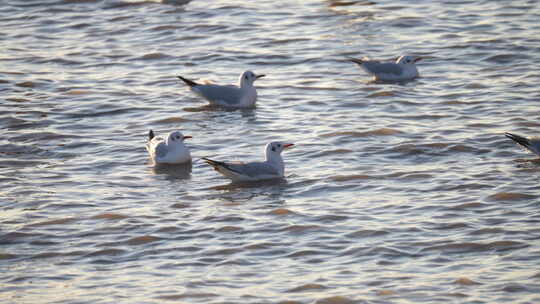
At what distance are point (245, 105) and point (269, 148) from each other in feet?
10.3

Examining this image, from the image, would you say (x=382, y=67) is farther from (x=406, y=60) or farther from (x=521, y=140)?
(x=521, y=140)

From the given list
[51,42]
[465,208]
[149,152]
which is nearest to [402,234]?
[465,208]

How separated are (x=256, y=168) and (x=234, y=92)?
133 inches

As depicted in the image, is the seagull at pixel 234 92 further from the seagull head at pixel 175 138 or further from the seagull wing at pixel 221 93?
the seagull head at pixel 175 138

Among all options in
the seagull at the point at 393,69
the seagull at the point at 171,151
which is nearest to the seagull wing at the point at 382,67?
the seagull at the point at 393,69

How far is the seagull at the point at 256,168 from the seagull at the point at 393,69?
4.26 m

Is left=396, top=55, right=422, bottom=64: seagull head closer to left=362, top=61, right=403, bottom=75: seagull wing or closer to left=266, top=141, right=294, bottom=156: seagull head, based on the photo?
left=362, top=61, right=403, bottom=75: seagull wing

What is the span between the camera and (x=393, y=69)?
15820mm

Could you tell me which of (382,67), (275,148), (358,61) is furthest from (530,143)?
(358,61)

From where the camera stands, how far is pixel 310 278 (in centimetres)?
908

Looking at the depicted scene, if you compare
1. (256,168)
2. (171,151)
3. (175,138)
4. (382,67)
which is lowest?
(256,168)

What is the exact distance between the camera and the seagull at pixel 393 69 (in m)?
15.8

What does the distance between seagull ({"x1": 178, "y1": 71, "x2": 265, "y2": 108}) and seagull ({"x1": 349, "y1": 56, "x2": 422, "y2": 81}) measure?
5.91 ft

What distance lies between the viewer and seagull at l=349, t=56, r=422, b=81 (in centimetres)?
1579
